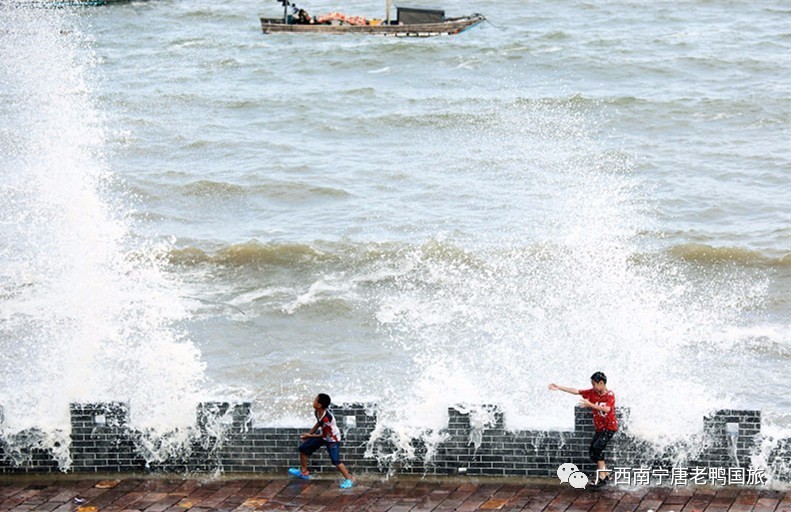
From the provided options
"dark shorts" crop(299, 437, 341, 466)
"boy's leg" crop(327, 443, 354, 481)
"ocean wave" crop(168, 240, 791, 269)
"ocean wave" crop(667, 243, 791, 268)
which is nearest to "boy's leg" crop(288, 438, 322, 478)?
"dark shorts" crop(299, 437, 341, 466)

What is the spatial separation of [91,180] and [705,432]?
23.8 meters

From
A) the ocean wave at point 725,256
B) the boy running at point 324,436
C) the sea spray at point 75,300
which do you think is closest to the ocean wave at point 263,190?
the sea spray at point 75,300

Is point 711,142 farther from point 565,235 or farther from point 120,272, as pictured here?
point 120,272

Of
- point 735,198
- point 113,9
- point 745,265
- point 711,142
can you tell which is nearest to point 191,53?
point 113,9

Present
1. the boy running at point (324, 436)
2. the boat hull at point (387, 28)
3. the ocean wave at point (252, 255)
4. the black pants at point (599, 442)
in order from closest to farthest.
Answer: the black pants at point (599, 442) < the boy running at point (324, 436) < the ocean wave at point (252, 255) < the boat hull at point (387, 28)

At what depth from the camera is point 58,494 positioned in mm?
12898

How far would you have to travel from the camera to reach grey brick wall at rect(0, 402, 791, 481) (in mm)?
12578

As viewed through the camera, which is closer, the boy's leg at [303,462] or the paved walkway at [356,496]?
the paved walkway at [356,496]

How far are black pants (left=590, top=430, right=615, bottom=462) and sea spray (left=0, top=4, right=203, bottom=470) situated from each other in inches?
161

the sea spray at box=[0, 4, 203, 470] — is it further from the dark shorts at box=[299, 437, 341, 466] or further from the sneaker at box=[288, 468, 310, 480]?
the dark shorts at box=[299, 437, 341, 466]

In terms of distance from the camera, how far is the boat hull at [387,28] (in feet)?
180

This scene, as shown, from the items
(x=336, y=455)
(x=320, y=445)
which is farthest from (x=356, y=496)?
(x=320, y=445)

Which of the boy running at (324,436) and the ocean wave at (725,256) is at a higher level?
the boy running at (324,436)

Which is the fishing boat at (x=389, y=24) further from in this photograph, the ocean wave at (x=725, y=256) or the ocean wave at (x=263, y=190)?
the ocean wave at (x=725, y=256)
